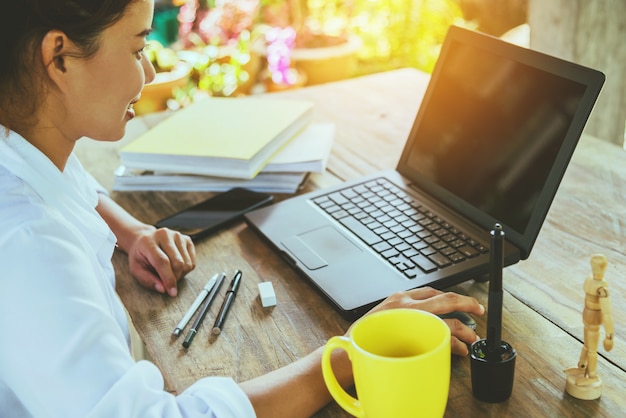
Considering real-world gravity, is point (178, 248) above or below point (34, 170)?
below

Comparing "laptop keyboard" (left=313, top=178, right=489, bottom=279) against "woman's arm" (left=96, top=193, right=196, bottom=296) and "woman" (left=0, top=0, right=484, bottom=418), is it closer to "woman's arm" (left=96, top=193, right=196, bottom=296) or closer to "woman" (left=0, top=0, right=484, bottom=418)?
"woman" (left=0, top=0, right=484, bottom=418)

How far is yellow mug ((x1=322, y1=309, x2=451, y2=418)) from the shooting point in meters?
0.65

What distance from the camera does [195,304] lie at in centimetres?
98

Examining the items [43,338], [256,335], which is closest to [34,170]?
[43,338]

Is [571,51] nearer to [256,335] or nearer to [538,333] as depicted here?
[538,333]

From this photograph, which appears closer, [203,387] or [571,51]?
[203,387]

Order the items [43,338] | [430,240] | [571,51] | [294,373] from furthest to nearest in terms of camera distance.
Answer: [571,51] < [430,240] < [294,373] < [43,338]

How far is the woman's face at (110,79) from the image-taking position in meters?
0.82

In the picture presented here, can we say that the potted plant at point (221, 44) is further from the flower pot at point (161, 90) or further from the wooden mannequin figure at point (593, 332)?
the wooden mannequin figure at point (593, 332)

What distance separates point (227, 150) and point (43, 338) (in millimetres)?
720

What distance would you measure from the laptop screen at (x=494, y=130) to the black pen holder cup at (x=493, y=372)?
0.91ft

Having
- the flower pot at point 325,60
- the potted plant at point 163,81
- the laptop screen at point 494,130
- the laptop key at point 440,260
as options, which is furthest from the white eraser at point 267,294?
the flower pot at point 325,60

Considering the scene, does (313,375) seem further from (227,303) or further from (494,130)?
(494,130)

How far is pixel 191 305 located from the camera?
987 millimetres
